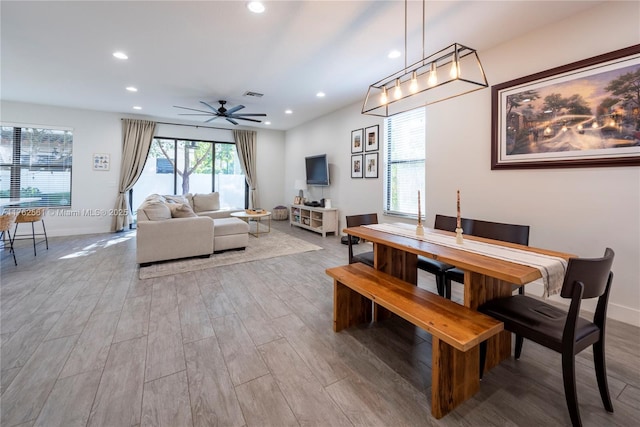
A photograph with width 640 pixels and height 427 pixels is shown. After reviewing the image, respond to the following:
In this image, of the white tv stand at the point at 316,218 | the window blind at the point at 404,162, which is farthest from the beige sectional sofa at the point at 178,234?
the window blind at the point at 404,162

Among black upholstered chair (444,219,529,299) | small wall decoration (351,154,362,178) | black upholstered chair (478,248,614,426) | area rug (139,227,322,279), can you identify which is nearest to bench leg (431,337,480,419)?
black upholstered chair (478,248,614,426)

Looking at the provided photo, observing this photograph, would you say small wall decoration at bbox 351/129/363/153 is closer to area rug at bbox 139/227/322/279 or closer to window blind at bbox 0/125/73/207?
area rug at bbox 139/227/322/279

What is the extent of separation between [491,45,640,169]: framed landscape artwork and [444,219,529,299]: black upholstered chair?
996 mm

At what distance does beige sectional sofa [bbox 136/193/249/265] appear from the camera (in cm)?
366

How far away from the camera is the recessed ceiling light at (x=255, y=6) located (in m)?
2.36

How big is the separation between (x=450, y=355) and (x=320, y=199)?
5404 mm

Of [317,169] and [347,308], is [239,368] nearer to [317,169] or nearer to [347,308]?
[347,308]

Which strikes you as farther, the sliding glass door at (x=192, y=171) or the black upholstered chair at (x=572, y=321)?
the sliding glass door at (x=192, y=171)

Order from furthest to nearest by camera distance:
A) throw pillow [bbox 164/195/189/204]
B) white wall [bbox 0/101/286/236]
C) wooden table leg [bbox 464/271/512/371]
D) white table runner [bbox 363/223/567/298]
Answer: white wall [bbox 0/101/286/236] → throw pillow [bbox 164/195/189/204] → wooden table leg [bbox 464/271/512/371] → white table runner [bbox 363/223/567/298]

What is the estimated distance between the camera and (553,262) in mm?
1524

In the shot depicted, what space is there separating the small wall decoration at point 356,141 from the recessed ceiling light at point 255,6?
307 cm

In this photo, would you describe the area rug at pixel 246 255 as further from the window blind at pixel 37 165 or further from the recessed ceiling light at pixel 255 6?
the window blind at pixel 37 165

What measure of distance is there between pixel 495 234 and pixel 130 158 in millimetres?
7263

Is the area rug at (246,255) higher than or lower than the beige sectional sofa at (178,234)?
lower
